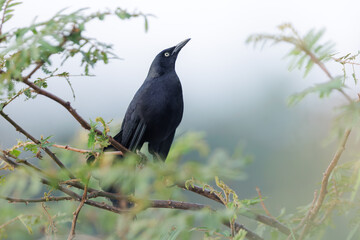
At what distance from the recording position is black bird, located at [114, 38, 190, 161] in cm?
318

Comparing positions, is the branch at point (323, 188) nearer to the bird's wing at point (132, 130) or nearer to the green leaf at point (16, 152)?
the green leaf at point (16, 152)

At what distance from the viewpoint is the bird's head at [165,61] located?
3.69m

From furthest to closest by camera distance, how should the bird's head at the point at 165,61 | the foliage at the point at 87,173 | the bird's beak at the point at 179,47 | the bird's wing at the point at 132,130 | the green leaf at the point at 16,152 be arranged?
1. the bird's beak at the point at 179,47
2. the bird's head at the point at 165,61
3. the bird's wing at the point at 132,130
4. the green leaf at the point at 16,152
5. the foliage at the point at 87,173

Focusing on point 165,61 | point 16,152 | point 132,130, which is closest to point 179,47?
point 165,61

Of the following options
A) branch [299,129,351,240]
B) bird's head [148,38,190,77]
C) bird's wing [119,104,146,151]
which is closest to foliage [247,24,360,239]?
branch [299,129,351,240]

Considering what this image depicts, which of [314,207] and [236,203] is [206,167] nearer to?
[236,203]

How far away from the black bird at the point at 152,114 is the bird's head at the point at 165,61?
0.60ft

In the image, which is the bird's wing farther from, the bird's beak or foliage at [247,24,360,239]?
foliage at [247,24,360,239]

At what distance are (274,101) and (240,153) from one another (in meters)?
27.3

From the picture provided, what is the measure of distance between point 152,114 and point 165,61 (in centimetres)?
70

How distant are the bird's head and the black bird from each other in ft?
0.60

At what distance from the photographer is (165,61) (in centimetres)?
379

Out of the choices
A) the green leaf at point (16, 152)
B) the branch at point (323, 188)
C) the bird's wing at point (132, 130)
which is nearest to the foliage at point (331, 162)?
the branch at point (323, 188)

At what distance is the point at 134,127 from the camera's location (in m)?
3.20
